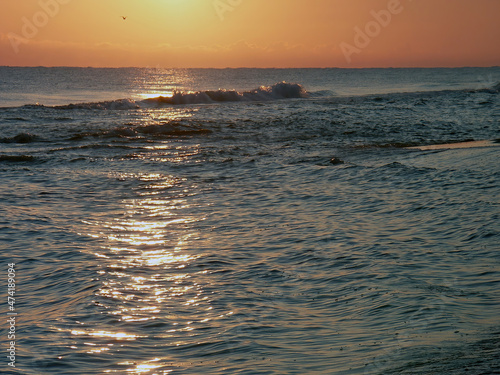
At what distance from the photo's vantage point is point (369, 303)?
22.9ft

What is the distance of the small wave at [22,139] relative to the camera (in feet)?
77.7

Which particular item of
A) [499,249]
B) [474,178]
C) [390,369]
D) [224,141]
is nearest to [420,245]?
[499,249]

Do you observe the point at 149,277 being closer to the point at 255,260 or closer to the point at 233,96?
the point at 255,260

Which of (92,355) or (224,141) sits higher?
(224,141)

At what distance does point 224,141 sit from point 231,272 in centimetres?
1607

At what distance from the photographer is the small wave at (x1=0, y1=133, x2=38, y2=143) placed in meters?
23.7

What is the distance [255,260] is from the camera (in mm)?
8867

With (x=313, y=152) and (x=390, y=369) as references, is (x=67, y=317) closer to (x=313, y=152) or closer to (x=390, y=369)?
(x=390, y=369)

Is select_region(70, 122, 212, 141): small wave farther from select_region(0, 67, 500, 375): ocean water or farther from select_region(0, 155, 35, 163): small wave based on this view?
select_region(0, 155, 35, 163): small wave

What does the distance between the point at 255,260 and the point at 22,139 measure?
716 inches

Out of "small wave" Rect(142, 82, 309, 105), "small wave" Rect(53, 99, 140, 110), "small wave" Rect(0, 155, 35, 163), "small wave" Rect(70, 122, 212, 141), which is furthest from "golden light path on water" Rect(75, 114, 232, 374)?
"small wave" Rect(142, 82, 309, 105)

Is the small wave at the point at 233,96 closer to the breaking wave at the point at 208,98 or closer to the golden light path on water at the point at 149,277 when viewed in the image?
the breaking wave at the point at 208,98

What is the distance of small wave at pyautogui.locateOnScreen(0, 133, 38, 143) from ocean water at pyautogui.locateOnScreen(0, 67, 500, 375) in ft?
10.1

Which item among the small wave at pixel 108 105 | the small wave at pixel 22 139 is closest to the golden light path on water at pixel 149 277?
the small wave at pixel 22 139
